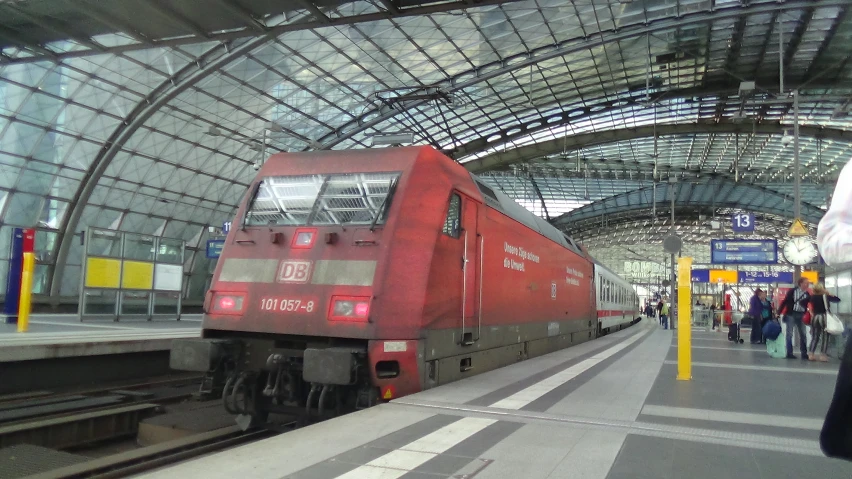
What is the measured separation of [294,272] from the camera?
7.09m

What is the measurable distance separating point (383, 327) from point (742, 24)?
23.9 meters

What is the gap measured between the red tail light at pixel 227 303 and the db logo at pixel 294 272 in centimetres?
54

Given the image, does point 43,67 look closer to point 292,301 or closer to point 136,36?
point 136,36

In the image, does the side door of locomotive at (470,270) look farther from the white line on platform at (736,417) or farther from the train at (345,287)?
the white line on platform at (736,417)

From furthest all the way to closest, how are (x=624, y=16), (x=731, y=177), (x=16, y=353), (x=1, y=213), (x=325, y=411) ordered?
(x=731, y=177), (x=1, y=213), (x=624, y=16), (x=16, y=353), (x=325, y=411)

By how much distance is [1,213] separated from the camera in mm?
26797

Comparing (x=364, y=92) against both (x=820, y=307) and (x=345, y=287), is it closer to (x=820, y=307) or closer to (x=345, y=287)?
(x=820, y=307)

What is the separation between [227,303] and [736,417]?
5715 millimetres

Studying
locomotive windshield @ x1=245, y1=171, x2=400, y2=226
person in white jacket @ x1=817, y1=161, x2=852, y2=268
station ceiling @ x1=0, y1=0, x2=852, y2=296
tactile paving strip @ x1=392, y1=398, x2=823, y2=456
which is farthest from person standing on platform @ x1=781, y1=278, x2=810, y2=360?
person in white jacket @ x1=817, y1=161, x2=852, y2=268

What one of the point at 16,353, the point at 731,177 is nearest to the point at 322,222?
the point at 16,353

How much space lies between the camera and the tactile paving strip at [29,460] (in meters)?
5.99

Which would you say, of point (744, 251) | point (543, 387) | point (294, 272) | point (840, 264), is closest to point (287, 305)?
point (294, 272)

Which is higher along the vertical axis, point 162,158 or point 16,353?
point 162,158

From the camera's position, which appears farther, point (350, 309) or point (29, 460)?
point (350, 309)
